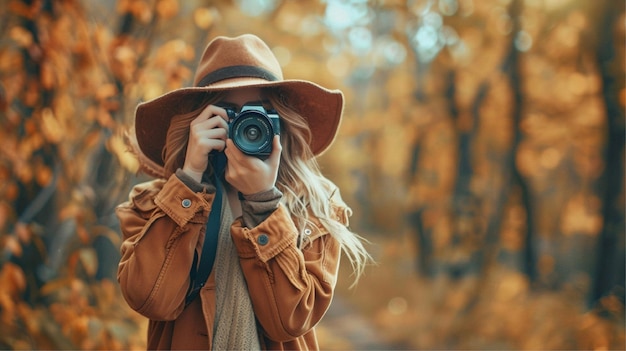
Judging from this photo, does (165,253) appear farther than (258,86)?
No

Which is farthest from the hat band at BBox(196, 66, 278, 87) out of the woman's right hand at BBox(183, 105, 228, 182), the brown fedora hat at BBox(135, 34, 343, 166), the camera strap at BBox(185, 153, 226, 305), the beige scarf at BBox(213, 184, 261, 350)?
the beige scarf at BBox(213, 184, 261, 350)

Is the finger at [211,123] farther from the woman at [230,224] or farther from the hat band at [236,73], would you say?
the hat band at [236,73]

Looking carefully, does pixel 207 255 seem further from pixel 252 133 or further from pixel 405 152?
pixel 405 152

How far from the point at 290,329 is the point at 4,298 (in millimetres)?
2276

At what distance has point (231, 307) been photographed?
166 cm

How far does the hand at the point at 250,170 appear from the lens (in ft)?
5.43

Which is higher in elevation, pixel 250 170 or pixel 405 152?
pixel 250 170

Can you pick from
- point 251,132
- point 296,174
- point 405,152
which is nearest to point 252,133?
point 251,132

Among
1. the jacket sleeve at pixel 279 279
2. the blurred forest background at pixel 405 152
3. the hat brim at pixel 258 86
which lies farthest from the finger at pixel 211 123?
the blurred forest background at pixel 405 152

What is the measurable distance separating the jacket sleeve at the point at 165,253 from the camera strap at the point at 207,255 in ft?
0.09

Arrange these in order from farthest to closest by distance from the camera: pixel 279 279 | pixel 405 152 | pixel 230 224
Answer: pixel 405 152, pixel 230 224, pixel 279 279

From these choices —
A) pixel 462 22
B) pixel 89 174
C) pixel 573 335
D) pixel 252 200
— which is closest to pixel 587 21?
pixel 462 22

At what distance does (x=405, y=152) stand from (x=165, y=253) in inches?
449

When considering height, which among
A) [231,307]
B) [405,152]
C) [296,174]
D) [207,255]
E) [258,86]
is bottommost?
[405,152]
